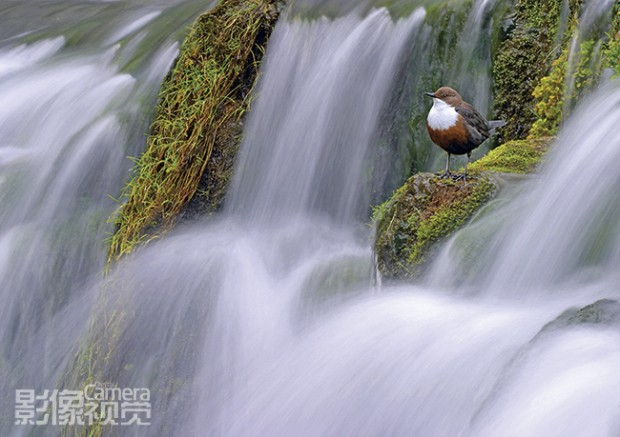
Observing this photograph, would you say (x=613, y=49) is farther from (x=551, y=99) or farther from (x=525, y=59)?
(x=525, y=59)

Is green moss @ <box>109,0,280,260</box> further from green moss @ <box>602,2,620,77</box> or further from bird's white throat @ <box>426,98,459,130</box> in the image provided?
green moss @ <box>602,2,620,77</box>

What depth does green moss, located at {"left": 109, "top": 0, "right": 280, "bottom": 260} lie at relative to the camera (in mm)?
5641

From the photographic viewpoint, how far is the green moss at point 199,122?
564 centimetres

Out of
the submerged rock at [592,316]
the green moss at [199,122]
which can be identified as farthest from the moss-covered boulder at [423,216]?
the green moss at [199,122]

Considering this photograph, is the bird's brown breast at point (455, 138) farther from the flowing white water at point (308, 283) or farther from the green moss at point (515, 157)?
the flowing white water at point (308, 283)

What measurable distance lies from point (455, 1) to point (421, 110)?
581 millimetres

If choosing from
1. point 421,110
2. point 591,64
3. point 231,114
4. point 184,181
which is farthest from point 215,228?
point 591,64

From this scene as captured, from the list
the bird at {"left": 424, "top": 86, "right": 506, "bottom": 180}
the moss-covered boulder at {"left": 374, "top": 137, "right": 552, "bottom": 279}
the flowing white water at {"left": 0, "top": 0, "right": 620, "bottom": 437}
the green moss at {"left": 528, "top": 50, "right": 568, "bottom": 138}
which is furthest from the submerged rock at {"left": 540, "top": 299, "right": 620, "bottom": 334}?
the green moss at {"left": 528, "top": 50, "right": 568, "bottom": 138}

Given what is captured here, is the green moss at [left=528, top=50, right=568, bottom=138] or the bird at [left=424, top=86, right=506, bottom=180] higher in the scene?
the bird at [left=424, top=86, right=506, bottom=180]

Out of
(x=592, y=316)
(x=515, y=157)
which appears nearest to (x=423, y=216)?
(x=515, y=157)

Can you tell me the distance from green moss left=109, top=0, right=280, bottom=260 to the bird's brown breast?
5.42 ft

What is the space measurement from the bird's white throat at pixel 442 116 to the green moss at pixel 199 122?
1632 millimetres

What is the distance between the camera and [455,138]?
173 inches

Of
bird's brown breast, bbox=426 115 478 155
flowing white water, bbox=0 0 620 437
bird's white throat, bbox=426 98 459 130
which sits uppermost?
bird's white throat, bbox=426 98 459 130
